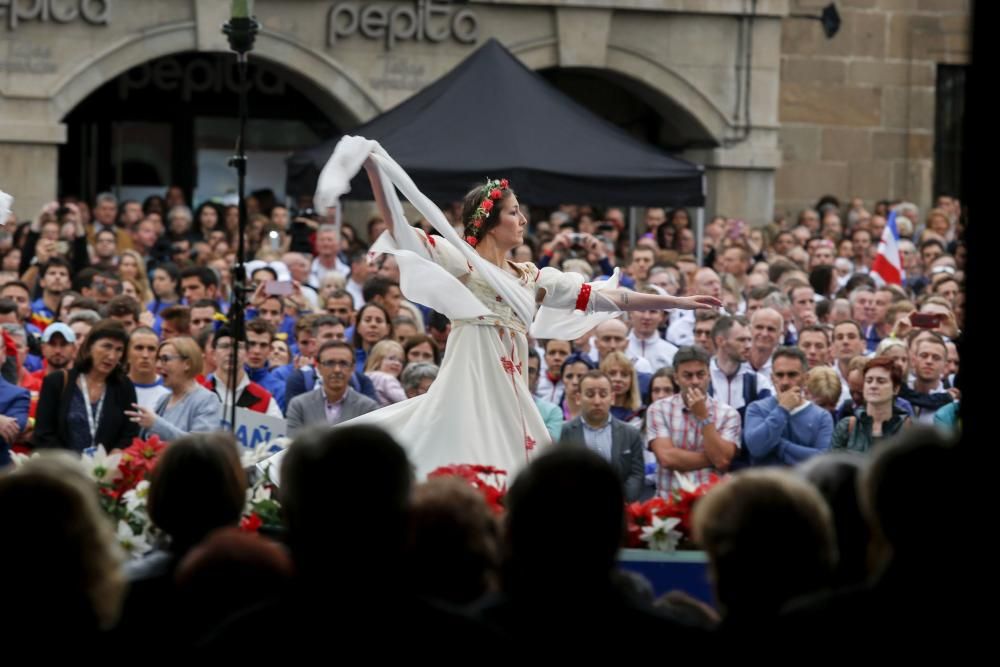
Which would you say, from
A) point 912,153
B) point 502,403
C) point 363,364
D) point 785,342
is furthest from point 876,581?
point 912,153

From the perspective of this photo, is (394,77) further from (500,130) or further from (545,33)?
(500,130)

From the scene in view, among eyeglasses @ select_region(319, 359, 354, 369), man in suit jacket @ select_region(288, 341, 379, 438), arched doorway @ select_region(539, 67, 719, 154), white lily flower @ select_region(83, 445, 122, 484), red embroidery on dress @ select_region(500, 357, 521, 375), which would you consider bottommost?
white lily flower @ select_region(83, 445, 122, 484)

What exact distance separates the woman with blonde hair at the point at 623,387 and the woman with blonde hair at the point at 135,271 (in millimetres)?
4492

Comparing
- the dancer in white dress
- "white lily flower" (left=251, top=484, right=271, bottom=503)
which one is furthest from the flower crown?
"white lily flower" (left=251, top=484, right=271, bottom=503)

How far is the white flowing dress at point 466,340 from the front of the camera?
756 cm

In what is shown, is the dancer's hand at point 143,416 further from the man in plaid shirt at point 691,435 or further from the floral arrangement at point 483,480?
the floral arrangement at point 483,480

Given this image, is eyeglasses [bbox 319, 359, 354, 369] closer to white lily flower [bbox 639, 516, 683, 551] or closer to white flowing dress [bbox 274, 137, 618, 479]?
white flowing dress [bbox 274, 137, 618, 479]

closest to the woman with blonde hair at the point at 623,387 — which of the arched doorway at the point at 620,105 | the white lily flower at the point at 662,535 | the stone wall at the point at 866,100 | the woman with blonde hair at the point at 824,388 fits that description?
the woman with blonde hair at the point at 824,388

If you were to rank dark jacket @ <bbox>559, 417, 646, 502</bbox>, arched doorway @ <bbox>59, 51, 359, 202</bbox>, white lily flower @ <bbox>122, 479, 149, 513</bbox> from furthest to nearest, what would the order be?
1. arched doorway @ <bbox>59, 51, 359, 202</bbox>
2. dark jacket @ <bbox>559, 417, 646, 502</bbox>
3. white lily flower @ <bbox>122, 479, 149, 513</bbox>

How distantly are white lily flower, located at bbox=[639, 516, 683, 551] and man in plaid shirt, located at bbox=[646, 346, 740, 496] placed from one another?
2964 mm

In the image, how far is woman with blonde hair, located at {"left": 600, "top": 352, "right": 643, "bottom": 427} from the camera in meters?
10.4

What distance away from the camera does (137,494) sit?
22.8ft

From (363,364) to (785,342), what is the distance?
301 cm

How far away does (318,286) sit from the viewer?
1466 centimetres
